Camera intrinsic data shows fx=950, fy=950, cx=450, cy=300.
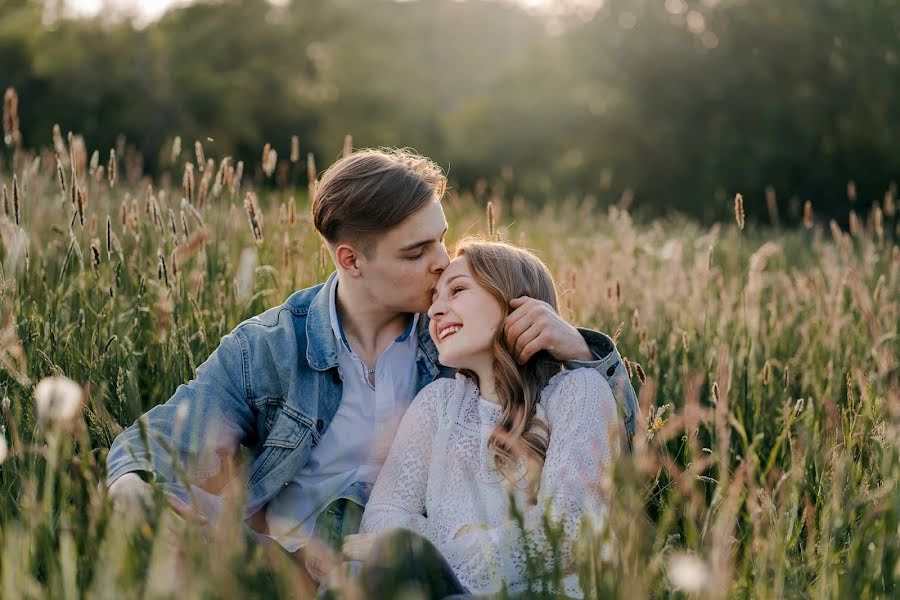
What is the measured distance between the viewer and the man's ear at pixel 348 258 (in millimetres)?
2906

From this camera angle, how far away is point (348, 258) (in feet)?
9.58

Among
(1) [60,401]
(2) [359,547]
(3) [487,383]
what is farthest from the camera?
(3) [487,383]

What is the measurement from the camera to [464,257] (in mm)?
2738

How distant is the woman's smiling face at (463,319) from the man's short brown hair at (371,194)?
0.87ft

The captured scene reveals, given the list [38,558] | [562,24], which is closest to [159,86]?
[562,24]

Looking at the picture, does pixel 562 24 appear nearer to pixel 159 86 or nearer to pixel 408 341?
pixel 159 86

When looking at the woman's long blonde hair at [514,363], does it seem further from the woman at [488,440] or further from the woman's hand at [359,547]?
the woman's hand at [359,547]

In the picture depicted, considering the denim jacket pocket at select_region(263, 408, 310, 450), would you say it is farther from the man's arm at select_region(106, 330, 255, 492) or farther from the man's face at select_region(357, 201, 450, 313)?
the man's face at select_region(357, 201, 450, 313)

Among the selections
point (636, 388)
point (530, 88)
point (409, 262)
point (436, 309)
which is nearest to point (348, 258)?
point (409, 262)

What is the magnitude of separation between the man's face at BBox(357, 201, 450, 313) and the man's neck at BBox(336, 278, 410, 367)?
0.29 ft

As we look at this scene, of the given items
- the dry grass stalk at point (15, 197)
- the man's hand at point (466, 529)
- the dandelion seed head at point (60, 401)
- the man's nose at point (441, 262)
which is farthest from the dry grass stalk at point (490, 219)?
the dandelion seed head at point (60, 401)

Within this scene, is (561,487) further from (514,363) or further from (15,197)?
(15,197)

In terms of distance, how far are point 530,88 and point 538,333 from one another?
652 inches

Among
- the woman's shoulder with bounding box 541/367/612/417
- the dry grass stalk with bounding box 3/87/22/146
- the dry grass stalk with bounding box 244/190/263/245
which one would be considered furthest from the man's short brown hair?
the dry grass stalk with bounding box 3/87/22/146
